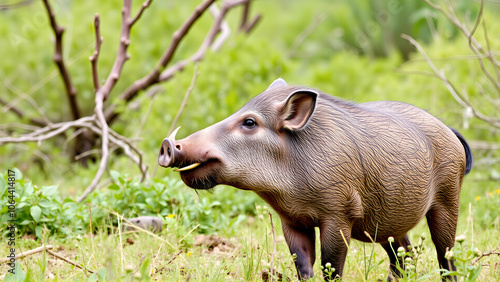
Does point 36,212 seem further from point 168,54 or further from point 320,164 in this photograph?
point 168,54

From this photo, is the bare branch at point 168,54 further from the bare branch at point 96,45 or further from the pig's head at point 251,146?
the pig's head at point 251,146

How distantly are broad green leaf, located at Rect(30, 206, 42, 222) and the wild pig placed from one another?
1576 millimetres

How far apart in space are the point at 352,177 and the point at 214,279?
93 centimetres

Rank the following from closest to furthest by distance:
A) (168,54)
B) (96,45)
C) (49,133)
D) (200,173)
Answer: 1. (200,173)
2. (96,45)
3. (49,133)
4. (168,54)

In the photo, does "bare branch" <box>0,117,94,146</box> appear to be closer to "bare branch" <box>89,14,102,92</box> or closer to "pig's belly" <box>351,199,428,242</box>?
"bare branch" <box>89,14,102,92</box>

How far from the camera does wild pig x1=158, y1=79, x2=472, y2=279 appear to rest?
10.3ft

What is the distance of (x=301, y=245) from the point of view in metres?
3.37

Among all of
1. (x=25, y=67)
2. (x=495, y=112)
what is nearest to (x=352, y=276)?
(x=495, y=112)

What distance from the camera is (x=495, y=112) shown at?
23.7 ft

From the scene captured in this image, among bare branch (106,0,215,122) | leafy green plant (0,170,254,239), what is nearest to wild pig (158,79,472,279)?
Result: leafy green plant (0,170,254,239)

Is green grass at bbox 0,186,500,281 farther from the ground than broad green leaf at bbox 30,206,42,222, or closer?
closer

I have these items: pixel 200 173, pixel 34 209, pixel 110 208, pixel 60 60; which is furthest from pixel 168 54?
pixel 200 173

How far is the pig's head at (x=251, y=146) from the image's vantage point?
307cm

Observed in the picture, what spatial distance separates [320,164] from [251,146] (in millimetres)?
379
